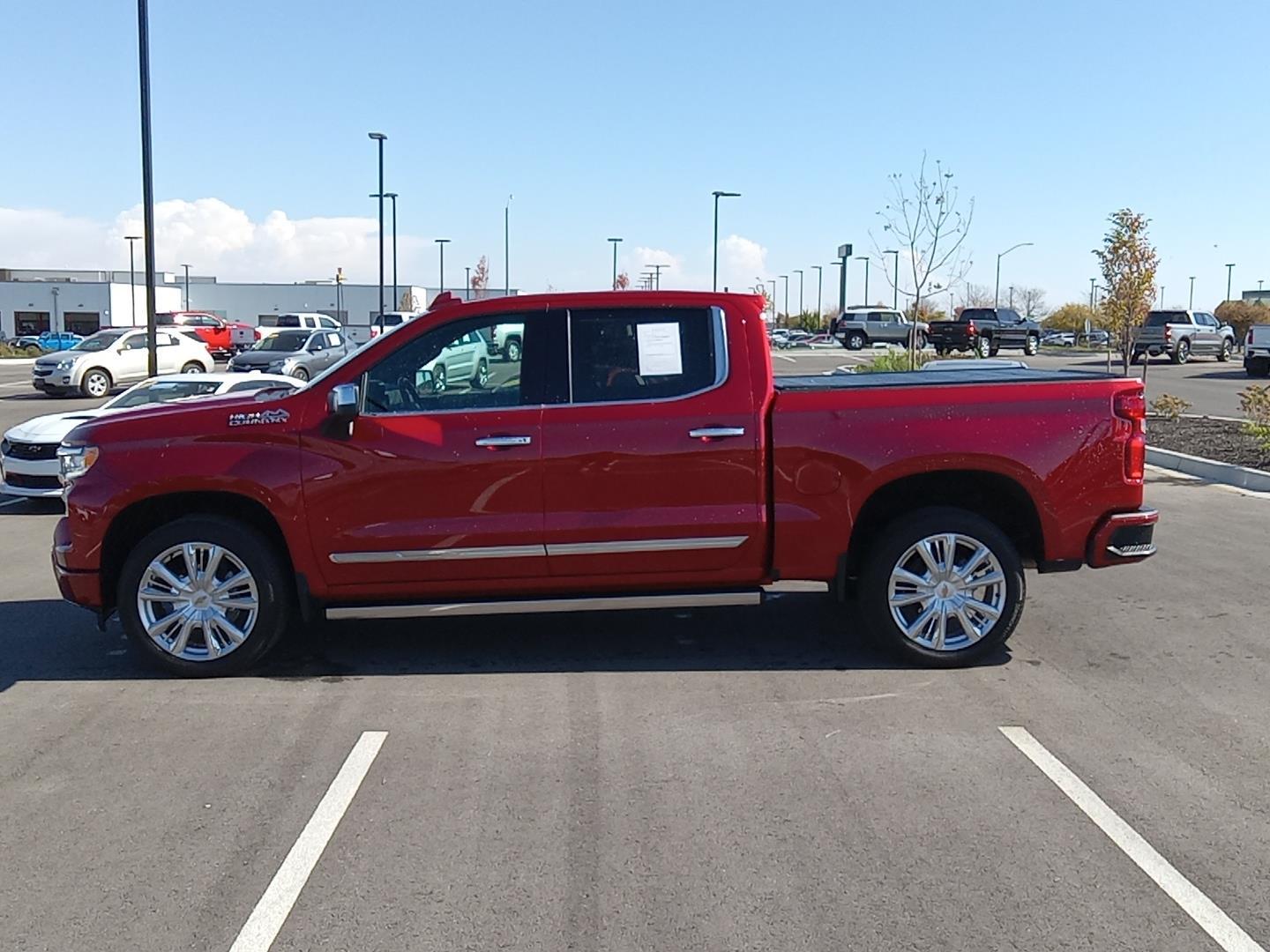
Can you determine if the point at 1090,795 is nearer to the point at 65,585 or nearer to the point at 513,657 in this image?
the point at 513,657

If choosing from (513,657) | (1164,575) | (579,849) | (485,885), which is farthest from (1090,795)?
(1164,575)

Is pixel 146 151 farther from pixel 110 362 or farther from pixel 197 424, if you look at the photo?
pixel 197 424

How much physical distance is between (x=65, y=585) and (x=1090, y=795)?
5027 mm

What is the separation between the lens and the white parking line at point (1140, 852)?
367cm

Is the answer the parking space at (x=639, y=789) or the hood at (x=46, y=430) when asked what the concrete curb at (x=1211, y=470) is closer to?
the parking space at (x=639, y=789)

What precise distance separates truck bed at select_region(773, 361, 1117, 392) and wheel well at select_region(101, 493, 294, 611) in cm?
279

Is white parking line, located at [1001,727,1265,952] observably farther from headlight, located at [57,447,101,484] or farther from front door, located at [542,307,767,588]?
headlight, located at [57,447,101,484]

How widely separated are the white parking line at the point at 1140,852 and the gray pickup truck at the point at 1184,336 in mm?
39081

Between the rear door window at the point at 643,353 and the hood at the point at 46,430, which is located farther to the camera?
the hood at the point at 46,430

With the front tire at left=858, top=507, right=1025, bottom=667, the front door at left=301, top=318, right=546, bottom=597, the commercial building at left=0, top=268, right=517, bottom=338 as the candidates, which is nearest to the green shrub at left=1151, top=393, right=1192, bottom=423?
the front tire at left=858, top=507, right=1025, bottom=667

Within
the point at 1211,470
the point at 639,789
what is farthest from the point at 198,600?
the point at 1211,470

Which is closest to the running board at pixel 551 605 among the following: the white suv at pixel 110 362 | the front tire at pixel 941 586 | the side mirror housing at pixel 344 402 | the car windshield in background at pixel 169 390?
the front tire at pixel 941 586

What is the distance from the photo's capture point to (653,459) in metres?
6.14

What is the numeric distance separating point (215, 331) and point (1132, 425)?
4733 centimetres
